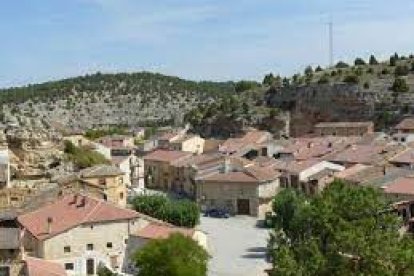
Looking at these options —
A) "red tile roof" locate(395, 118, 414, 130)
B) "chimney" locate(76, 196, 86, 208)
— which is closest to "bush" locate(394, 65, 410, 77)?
"red tile roof" locate(395, 118, 414, 130)

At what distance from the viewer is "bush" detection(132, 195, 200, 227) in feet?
176

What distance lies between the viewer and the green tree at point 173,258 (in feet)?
114

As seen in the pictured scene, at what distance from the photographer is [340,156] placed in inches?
2926

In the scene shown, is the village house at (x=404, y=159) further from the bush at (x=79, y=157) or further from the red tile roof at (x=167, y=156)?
the red tile roof at (x=167, y=156)

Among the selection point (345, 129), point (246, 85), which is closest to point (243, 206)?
point (345, 129)

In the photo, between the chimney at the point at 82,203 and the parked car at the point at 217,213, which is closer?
the chimney at the point at 82,203

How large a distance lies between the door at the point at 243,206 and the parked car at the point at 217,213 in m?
1.05

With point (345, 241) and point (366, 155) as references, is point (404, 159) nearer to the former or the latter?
point (366, 155)

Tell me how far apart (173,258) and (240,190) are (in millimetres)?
32334

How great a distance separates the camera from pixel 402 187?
50062 millimetres

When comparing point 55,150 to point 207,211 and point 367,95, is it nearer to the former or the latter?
point 207,211

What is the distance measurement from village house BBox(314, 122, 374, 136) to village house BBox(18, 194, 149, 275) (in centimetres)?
5925

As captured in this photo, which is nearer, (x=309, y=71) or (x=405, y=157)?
(x=405, y=157)

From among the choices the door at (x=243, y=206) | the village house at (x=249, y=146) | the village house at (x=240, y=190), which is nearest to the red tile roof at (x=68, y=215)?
the village house at (x=240, y=190)
